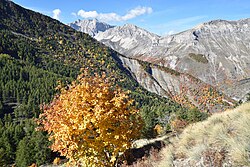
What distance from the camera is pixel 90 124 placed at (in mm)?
15352

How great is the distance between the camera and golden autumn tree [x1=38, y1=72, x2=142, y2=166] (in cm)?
1489

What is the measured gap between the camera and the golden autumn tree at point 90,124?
14891 mm

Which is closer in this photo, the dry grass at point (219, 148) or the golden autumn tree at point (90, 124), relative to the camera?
the dry grass at point (219, 148)

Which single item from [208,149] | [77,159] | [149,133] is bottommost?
[149,133]

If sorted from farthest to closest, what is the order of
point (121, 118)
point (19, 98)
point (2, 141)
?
point (19, 98)
point (2, 141)
point (121, 118)

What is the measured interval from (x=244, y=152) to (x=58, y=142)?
12.6m

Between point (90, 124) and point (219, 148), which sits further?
point (90, 124)

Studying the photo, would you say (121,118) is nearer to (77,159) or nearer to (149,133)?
(77,159)

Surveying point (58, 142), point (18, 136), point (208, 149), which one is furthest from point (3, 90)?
point (208, 149)

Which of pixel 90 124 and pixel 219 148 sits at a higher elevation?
pixel 219 148

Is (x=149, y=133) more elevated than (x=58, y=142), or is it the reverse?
(x=58, y=142)

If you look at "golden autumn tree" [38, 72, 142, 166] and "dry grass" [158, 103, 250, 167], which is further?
"golden autumn tree" [38, 72, 142, 166]

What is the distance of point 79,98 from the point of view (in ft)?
51.8

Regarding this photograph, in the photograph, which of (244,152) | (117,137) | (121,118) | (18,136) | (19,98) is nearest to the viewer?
(244,152)
